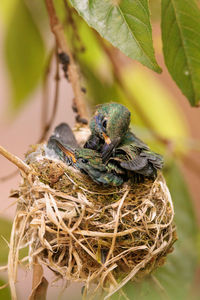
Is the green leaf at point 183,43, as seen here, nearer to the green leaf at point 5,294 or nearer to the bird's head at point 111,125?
the bird's head at point 111,125

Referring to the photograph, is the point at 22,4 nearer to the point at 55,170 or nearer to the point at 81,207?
the point at 55,170

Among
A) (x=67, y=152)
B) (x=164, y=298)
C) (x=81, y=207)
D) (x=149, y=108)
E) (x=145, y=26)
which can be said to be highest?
(x=145, y=26)

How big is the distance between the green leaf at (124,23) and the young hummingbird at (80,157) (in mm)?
347

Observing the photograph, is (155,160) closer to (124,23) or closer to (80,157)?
(80,157)

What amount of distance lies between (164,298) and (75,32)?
99cm

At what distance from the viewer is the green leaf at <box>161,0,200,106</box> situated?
123cm

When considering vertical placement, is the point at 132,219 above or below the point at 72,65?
below

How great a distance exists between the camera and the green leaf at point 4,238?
51.8 inches

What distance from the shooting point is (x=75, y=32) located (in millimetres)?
1646

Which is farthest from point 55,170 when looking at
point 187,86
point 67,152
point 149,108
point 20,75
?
point 149,108

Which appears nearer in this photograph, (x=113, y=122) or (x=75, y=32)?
(x=113, y=122)

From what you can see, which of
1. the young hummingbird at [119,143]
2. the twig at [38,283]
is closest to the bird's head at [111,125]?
the young hummingbird at [119,143]

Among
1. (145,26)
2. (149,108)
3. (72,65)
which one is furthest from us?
(149,108)

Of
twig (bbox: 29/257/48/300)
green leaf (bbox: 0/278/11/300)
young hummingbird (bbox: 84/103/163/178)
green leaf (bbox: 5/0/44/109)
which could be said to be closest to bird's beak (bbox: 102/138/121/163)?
young hummingbird (bbox: 84/103/163/178)
